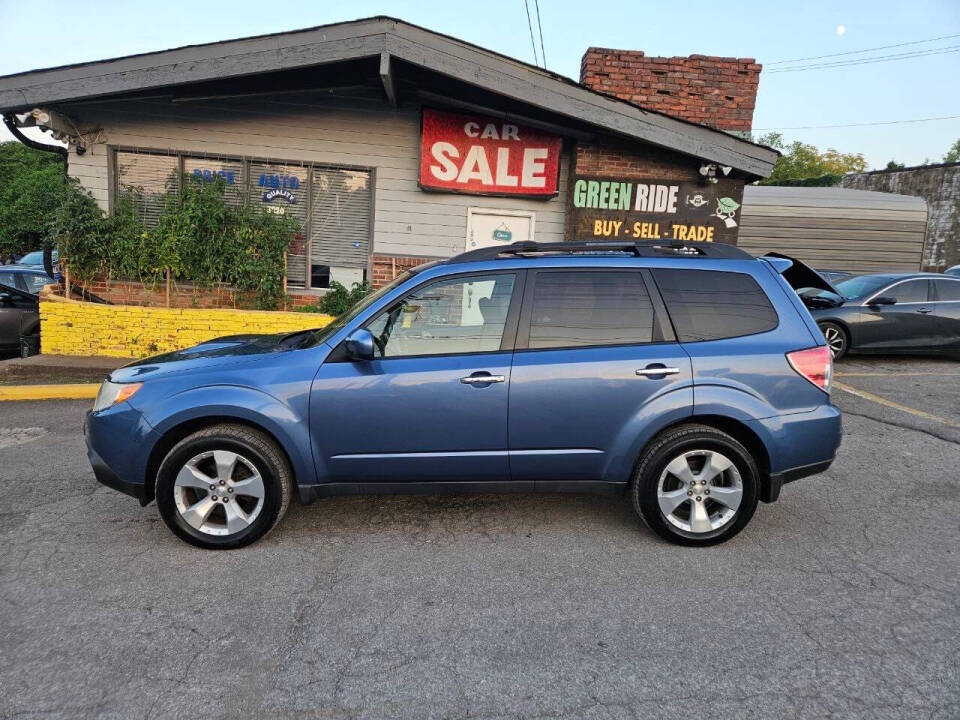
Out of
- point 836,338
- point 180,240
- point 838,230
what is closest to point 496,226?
point 180,240

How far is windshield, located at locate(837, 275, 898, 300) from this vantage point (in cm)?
1001

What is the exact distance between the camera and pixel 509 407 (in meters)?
3.57

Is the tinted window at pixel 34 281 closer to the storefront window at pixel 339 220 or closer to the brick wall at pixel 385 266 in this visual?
the storefront window at pixel 339 220

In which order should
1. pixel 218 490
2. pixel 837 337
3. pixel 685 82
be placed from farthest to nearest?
1. pixel 685 82
2. pixel 837 337
3. pixel 218 490

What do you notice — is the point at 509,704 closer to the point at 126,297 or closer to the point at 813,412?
the point at 813,412

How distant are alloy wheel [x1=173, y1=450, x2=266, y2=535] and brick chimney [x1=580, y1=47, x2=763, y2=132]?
9.20m

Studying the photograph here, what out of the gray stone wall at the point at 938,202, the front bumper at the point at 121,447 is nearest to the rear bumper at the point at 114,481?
the front bumper at the point at 121,447

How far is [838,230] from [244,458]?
17557mm

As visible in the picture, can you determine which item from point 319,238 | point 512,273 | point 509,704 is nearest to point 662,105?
point 319,238

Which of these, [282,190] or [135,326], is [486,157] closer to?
[282,190]

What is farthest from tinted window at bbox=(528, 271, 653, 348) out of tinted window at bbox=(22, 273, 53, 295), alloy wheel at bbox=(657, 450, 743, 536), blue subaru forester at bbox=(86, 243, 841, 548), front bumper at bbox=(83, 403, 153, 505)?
tinted window at bbox=(22, 273, 53, 295)

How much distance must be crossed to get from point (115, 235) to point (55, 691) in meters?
8.09

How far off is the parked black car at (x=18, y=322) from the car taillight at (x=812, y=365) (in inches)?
406

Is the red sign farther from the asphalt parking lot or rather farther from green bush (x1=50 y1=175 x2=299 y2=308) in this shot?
the asphalt parking lot
